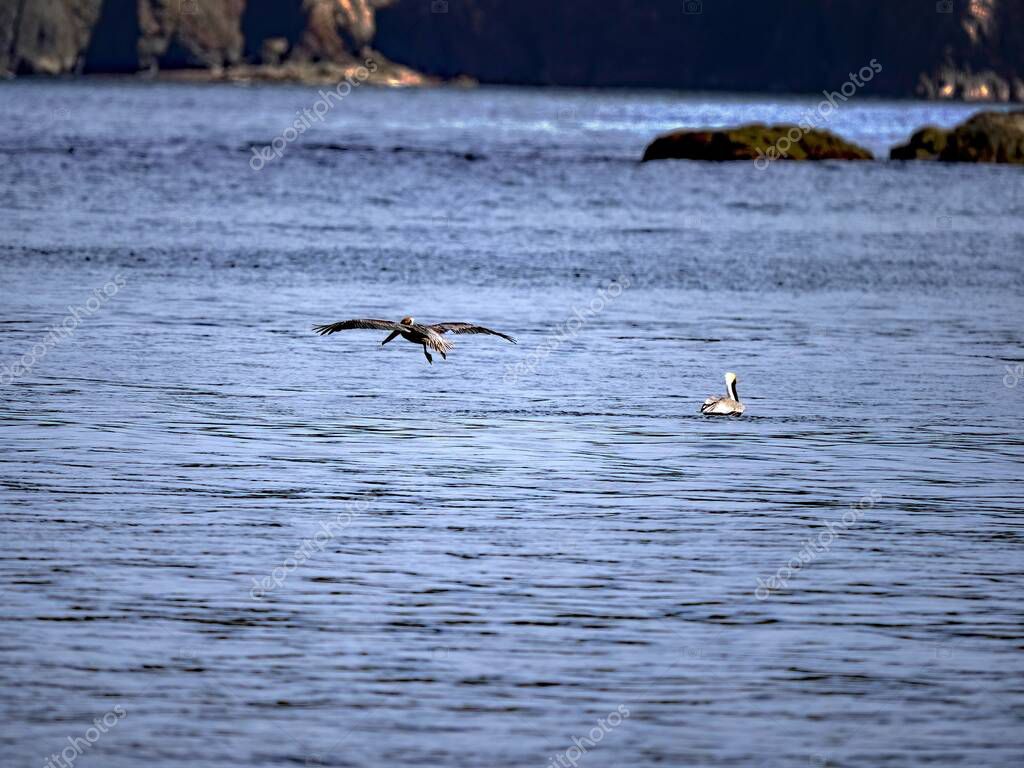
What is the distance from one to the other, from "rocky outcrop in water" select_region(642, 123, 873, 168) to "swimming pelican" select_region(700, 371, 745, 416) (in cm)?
6603

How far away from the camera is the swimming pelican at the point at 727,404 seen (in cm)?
2266

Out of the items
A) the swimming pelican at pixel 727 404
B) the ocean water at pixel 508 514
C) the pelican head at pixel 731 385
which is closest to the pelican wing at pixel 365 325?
the ocean water at pixel 508 514

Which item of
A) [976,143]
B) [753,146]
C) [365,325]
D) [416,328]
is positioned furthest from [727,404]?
[976,143]

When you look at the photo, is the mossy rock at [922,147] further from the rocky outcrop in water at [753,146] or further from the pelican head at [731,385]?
the pelican head at [731,385]

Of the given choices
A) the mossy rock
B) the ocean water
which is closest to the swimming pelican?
the ocean water

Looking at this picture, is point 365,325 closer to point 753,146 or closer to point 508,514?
point 508,514

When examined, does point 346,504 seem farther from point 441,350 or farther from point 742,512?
point 441,350

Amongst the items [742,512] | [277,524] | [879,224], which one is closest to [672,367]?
[742,512]

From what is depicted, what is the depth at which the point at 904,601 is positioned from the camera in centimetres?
1515

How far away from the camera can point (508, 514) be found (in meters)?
17.6

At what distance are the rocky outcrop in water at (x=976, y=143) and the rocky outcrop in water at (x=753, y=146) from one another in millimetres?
3933

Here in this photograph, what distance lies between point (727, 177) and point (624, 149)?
29649mm

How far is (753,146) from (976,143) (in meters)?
11.2

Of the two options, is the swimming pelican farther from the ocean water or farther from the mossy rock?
the mossy rock
